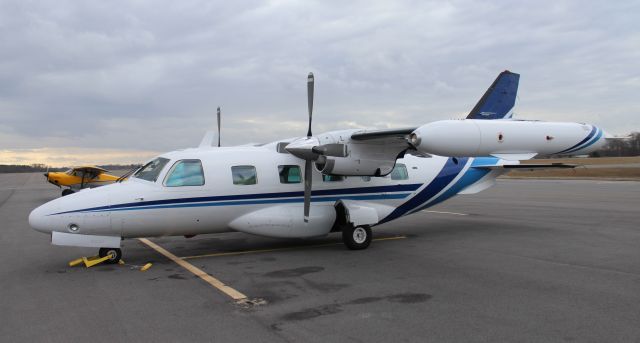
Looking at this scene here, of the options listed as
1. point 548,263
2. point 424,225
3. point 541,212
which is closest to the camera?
point 548,263

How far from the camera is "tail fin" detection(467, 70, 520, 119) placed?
1398 cm

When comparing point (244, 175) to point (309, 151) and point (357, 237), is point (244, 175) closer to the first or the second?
point (309, 151)

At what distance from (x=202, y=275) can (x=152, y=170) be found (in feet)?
9.39

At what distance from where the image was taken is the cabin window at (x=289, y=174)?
1115 cm

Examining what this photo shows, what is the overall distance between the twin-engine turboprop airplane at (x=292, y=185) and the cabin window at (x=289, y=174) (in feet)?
0.08

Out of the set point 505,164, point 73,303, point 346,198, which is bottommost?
point 73,303

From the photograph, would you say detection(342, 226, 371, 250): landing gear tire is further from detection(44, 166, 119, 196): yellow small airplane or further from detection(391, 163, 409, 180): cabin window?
detection(44, 166, 119, 196): yellow small airplane

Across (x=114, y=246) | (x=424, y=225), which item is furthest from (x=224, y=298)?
(x=424, y=225)

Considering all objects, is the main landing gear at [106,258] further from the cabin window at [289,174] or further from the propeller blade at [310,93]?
the propeller blade at [310,93]

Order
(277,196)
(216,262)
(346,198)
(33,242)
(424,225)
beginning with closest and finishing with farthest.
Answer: (216,262) < (277,196) < (346,198) < (33,242) < (424,225)

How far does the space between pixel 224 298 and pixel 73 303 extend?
2146mm

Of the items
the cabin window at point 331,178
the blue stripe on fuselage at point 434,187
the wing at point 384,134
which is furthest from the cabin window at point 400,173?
the wing at point 384,134

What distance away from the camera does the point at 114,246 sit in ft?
31.3

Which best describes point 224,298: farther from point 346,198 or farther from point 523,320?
point 346,198
